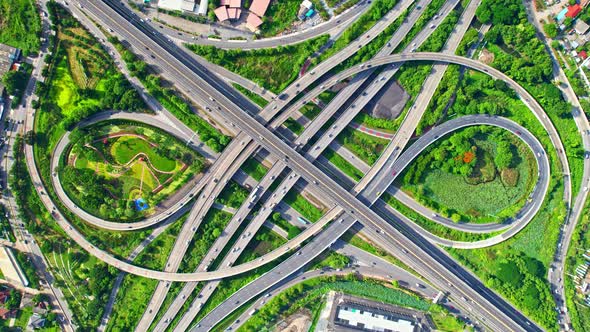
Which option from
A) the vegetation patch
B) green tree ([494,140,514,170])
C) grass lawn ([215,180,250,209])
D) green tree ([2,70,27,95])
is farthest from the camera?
green tree ([494,140,514,170])

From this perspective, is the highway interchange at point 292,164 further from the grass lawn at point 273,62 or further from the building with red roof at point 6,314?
the building with red roof at point 6,314

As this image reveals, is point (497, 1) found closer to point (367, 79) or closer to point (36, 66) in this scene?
point (367, 79)

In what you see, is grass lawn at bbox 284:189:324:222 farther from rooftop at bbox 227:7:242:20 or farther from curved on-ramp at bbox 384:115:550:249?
rooftop at bbox 227:7:242:20

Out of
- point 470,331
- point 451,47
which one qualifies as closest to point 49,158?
point 451,47

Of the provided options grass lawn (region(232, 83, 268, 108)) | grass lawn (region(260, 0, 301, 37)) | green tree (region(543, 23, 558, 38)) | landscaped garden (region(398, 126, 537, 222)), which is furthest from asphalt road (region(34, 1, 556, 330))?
green tree (region(543, 23, 558, 38))

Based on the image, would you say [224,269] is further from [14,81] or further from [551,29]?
[551,29]

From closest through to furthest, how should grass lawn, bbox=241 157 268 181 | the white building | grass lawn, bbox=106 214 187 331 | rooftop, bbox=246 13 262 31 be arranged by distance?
the white building → grass lawn, bbox=106 214 187 331 → rooftop, bbox=246 13 262 31 → grass lawn, bbox=241 157 268 181
